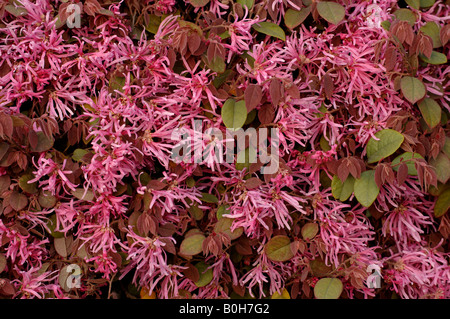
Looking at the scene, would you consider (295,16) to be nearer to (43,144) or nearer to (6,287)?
(43,144)

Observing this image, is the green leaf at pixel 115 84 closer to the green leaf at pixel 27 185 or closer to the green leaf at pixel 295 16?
the green leaf at pixel 27 185

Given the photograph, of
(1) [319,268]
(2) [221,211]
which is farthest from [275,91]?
(1) [319,268]

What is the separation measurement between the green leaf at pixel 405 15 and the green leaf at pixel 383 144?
0.85 ft

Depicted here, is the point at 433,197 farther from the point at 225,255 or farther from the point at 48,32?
the point at 48,32

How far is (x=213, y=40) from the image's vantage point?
2.83 ft

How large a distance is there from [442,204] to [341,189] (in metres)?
0.24

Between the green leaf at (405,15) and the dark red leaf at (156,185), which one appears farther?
the green leaf at (405,15)

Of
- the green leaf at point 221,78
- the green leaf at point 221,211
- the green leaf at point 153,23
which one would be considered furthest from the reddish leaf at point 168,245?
the green leaf at point 153,23

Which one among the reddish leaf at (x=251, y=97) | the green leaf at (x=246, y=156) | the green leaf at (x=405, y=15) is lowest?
the green leaf at (x=246, y=156)

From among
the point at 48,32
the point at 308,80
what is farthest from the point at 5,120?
the point at 308,80

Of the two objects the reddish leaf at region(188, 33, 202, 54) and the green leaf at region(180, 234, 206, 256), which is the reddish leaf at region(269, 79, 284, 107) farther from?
the green leaf at region(180, 234, 206, 256)

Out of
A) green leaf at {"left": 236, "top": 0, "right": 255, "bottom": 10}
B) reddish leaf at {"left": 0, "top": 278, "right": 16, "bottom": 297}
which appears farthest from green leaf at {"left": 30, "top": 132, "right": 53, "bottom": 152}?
green leaf at {"left": 236, "top": 0, "right": 255, "bottom": 10}

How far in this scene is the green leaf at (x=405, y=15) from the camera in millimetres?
981

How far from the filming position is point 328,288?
89 cm
